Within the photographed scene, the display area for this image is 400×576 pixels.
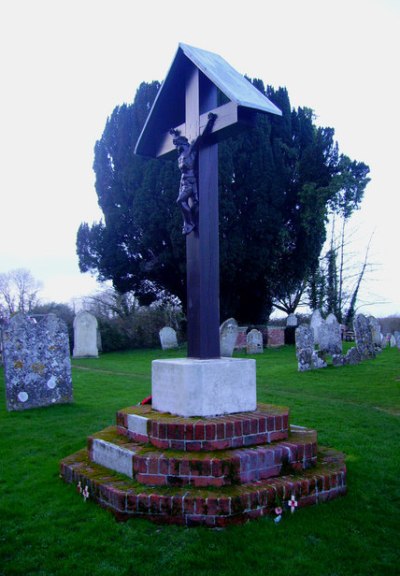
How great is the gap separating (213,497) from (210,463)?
0.25 metres

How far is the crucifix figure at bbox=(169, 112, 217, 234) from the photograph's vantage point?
181 inches

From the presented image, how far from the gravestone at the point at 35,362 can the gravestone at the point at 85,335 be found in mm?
10927

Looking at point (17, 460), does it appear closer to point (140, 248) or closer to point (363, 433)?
point (363, 433)

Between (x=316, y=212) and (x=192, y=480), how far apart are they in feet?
67.5

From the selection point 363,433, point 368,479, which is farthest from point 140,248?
point 368,479

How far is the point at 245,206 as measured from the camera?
2278 centimetres

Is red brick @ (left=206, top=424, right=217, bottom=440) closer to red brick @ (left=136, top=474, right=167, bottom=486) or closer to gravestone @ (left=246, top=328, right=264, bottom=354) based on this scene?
red brick @ (left=136, top=474, right=167, bottom=486)

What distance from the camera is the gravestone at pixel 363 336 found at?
14.8 metres

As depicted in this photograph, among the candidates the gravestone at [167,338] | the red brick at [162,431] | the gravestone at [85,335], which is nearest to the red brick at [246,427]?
the red brick at [162,431]

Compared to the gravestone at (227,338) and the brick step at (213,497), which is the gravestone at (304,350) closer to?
the gravestone at (227,338)

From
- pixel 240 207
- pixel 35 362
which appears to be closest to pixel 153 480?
pixel 35 362

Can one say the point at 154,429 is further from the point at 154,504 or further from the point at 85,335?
the point at 85,335

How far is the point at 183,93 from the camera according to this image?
5.20 metres

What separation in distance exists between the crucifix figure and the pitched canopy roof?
0.34 metres
